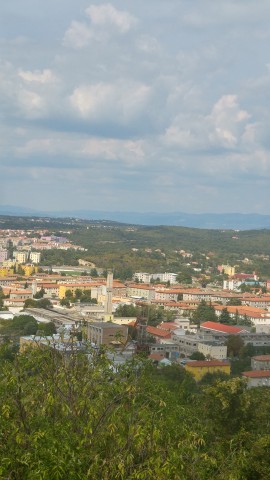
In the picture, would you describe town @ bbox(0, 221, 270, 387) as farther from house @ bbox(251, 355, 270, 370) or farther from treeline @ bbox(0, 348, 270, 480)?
treeline @ bbox(0, 348, 270, 480)

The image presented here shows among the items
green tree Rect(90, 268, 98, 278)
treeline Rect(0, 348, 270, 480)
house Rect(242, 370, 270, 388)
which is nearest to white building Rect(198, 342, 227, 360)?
house Rect(242, 370, 270, 388)

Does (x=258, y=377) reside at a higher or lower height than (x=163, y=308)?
higher

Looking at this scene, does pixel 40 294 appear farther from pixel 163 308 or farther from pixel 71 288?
Answer: pixel 163 308

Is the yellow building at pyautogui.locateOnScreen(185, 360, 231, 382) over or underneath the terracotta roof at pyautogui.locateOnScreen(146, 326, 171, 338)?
over

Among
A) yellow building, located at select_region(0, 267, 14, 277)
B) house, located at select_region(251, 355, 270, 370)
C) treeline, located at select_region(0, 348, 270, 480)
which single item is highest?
treeline, located at select_region(0, 348, 270, 480)

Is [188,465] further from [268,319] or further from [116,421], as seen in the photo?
[268,319]

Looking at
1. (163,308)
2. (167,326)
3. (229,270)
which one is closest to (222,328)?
(167,326)
